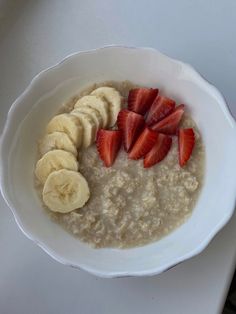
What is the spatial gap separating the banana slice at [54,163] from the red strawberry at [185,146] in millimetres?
210

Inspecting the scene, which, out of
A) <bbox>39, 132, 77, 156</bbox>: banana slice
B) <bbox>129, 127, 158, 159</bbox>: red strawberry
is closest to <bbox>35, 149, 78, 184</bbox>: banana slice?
<bbox>39, 132, 77, 156</bbox>: banana slice

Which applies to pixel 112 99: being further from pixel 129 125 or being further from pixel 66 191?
pixel 66 191

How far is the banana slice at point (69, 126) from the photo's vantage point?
1248 mm

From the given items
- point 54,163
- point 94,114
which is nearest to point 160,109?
point 94,114

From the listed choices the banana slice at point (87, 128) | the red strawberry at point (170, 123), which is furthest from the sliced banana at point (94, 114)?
the red strawberry at point (170, 123)

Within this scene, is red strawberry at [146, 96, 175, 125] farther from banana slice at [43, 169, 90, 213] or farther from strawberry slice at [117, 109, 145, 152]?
banana slice at [43, 169, 90, 213]

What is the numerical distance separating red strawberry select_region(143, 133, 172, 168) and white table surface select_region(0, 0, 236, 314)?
165mm

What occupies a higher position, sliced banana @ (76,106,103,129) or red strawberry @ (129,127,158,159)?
sliced banana @ (76,106,103,129)

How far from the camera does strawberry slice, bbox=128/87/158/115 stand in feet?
4.22

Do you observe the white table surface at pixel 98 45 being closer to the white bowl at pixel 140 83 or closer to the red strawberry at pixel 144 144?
the white bowl at pixel 140 83

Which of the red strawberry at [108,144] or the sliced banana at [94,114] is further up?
the sliced banana at [94,114]

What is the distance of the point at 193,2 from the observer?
55.1 inches

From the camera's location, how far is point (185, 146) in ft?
4.10

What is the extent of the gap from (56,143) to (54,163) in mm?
44
